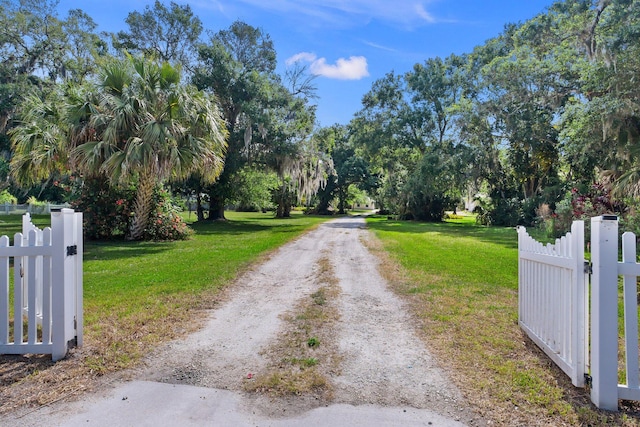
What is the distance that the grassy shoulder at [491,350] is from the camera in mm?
2494

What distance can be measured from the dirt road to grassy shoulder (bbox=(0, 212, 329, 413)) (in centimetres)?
30

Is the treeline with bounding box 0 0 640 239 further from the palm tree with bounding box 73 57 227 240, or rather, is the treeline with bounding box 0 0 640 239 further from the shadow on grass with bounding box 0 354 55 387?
the shadow on grass with bounding box 0 354 55 387

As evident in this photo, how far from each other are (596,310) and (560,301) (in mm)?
436

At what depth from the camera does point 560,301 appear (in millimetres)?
3053

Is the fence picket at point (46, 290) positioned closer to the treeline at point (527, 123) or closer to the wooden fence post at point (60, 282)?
the wooden fence post at point (60, 282)

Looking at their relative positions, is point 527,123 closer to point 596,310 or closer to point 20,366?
point 596,310

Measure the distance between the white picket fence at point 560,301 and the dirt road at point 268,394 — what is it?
3.25ft

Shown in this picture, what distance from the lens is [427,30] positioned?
12.0m

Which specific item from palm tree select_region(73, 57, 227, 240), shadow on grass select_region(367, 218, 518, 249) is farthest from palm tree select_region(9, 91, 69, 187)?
shadow on grass select_region(367, 218, 518, 249)

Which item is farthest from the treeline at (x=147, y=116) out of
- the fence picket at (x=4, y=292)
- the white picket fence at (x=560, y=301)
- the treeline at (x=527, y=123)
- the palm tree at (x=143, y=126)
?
the white picket fence at (x=560, y=301)

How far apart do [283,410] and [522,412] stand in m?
1.58

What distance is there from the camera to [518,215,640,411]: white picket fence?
8.39ft

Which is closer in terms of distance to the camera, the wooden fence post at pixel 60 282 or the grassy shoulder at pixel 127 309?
the grassy shoulder at pixel 127 309

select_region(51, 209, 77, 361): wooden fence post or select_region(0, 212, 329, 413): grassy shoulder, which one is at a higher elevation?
select_region(51, 209, 77, 361): wooden fence post
